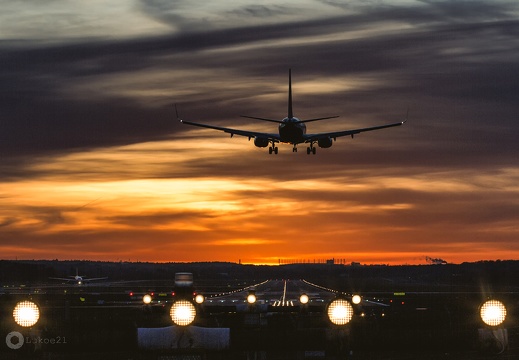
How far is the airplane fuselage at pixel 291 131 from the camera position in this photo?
123 metres

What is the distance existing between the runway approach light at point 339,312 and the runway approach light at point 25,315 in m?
3.36

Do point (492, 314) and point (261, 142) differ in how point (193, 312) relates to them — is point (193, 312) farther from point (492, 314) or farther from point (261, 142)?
point (261, 142)

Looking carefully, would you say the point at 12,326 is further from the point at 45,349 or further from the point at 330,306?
the point at 330,306

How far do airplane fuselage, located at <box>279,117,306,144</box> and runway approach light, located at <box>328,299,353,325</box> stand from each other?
112 meters

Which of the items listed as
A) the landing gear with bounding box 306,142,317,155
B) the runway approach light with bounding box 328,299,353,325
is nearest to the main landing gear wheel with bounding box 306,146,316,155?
the landing gear with bounding box 306,142,317,155

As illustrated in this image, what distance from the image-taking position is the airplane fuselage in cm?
12344

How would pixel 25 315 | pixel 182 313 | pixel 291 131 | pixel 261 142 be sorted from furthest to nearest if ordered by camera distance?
pixel 291 131 < pixel 261 142 < pixel 25 315 < pixel 182 313

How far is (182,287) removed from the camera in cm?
1495

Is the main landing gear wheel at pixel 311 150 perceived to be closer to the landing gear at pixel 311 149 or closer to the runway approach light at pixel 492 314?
the landing gear at pixel 311 149

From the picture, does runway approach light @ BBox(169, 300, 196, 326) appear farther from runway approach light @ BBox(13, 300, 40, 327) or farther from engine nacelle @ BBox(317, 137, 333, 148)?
engine nacelle @ BBox(317, 137, 333, 148)

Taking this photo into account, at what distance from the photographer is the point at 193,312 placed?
1095 cm

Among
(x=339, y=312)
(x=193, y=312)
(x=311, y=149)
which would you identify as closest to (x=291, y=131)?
(x=311, y=149)

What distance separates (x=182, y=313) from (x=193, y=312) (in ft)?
0.43

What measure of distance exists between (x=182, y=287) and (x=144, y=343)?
3332mm
